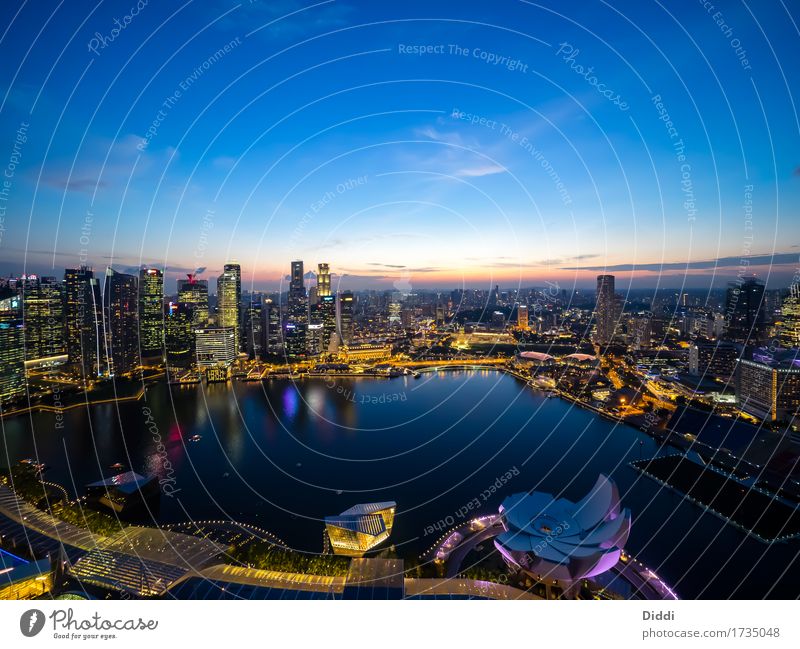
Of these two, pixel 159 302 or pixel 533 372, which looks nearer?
pixel 533 372

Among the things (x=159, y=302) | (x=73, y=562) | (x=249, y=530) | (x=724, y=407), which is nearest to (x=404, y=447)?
(x=249, y=530)

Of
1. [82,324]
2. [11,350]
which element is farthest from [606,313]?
[11,350]

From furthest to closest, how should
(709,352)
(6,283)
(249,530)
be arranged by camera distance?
(709,352)
(6,283)
(249,530)

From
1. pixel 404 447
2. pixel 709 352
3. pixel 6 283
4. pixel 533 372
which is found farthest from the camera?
pixel 533 372

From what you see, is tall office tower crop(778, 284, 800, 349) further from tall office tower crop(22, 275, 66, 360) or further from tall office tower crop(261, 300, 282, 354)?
tall office tower crop(22, 275, 66, 360)

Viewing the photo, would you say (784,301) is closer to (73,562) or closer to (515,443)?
(515,443)
